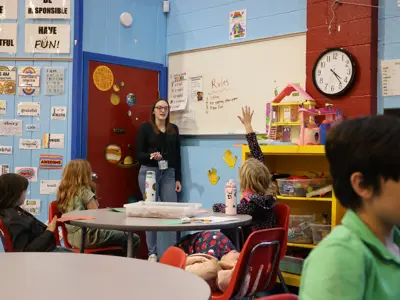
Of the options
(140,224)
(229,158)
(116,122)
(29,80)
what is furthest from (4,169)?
(140,224)

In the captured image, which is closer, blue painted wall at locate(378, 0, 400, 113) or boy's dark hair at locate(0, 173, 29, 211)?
boy's dark hair at locate(0, 173, 29, 211)

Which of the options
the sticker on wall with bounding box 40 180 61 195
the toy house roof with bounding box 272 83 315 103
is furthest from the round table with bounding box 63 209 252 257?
the sticker on wall with bounding box 40 180 61 195

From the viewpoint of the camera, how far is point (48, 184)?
4754mm

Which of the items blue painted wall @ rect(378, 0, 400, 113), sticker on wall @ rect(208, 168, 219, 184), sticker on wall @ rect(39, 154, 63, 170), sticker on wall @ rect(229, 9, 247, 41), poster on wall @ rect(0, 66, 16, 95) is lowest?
sticker on wall @ rect(208, 168, 219, 184)

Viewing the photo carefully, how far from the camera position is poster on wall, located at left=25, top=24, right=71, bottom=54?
478 cm

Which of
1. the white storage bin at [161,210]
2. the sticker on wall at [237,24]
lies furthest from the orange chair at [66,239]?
the sticker on wall at [237,24]

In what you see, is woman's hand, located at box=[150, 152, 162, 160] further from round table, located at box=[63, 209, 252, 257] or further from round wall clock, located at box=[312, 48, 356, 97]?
round table, located at box=[63, 209, 252, 257]

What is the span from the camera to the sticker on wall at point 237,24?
4941 millimetres

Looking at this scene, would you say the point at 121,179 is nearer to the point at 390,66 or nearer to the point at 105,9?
the point at 105,9

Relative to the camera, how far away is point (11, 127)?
4.74m

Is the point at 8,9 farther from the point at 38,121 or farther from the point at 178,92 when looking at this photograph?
the point at 178,92

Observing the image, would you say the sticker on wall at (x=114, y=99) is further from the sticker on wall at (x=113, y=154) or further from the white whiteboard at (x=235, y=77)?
the white whiteboard at (x=235, y=77)

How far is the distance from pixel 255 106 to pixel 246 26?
770 millimetres

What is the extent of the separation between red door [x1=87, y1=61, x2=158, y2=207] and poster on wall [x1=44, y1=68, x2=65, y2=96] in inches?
11.3
